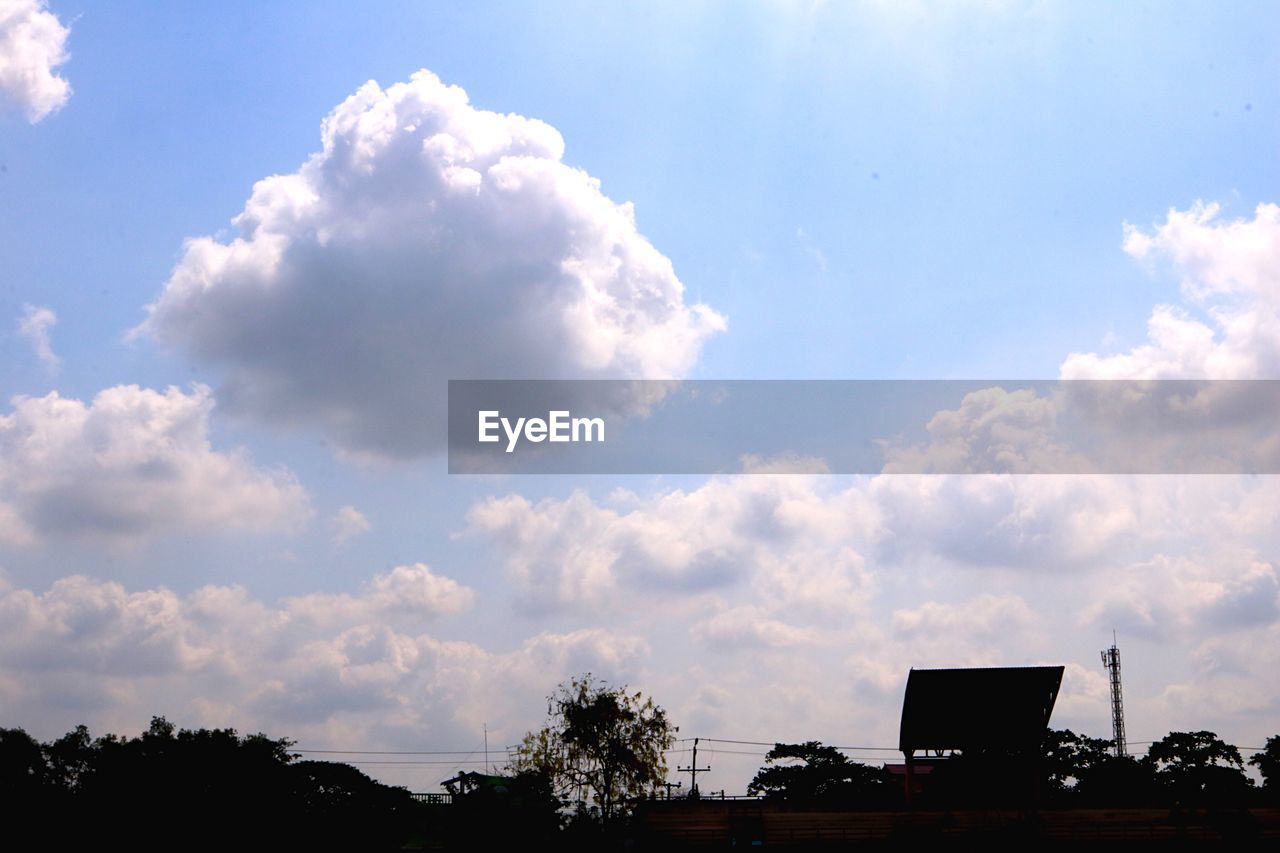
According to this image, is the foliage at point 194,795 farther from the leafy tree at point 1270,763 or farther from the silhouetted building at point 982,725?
the leafy tree at point 1270,763

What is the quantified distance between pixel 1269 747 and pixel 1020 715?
130 ft

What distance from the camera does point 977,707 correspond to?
6284 centimetres

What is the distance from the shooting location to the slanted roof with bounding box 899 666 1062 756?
62188mm

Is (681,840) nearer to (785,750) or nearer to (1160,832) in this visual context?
(1160,832)

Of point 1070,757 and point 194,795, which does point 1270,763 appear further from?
point 194,795

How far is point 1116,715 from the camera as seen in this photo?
102m

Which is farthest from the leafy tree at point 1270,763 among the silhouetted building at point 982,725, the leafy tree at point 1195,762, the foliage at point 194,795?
the foliage at point 194,795

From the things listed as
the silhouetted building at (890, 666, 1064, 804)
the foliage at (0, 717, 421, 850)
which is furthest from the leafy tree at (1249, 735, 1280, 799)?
the foliage at (0, 717, 421, 850)

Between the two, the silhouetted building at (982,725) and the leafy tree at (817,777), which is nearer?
the silhouetted building at (982,725)

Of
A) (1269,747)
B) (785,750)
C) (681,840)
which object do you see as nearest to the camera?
(681,840)

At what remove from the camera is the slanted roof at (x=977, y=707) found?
62.2 metres

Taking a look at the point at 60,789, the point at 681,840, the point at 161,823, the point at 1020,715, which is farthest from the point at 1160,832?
the point at 60,789

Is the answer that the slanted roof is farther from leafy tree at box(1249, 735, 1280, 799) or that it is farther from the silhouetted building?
leafy tree at box(1249, 735, 1280, 799)

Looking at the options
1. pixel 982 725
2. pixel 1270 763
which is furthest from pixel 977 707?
pixel 1270 763
